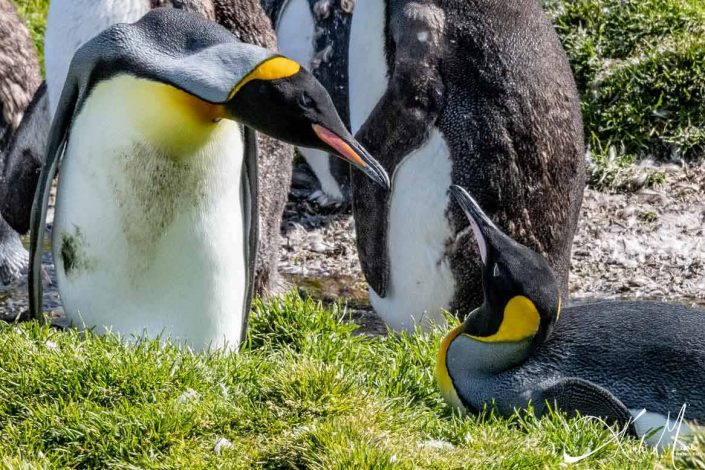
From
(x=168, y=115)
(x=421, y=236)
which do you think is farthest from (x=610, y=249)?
(x=168, y=115)

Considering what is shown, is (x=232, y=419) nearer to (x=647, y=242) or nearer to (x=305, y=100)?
(x=305, y=100)

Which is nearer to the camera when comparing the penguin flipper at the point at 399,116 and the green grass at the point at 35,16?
the penguin flipper at the point at 399,116

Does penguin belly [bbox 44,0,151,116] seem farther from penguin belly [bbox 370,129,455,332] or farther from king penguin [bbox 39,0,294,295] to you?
penguin belly [bbox 370,129,455,332]

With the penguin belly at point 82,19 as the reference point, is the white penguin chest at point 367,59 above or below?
below

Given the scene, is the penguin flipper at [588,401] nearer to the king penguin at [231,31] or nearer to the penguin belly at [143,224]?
the penguin belly at [143,224]

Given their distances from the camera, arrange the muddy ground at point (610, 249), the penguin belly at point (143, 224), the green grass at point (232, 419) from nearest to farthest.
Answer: the green grass at point (232, 419) < the penguin belly at point (143, 224) < the muddy ground at point (610, 249)

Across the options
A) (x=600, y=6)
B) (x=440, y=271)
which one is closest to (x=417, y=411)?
(x=440, y=271)

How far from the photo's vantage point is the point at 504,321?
4.31m

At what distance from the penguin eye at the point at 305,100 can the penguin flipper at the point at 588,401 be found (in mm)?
1227

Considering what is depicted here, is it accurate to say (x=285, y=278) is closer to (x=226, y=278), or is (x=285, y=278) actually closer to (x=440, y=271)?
(x=440, y=271)

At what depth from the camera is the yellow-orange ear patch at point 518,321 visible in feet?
14.0

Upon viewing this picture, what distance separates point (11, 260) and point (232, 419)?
12.1 feet

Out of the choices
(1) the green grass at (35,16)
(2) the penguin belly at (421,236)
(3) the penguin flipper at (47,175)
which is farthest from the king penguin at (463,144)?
(1) the green grass at (35,16)

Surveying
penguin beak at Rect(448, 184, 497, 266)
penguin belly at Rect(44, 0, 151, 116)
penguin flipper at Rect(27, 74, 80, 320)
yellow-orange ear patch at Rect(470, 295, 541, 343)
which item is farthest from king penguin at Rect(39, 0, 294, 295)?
yellow-orange ear patch at Rect(470, 295, 541, 343)
